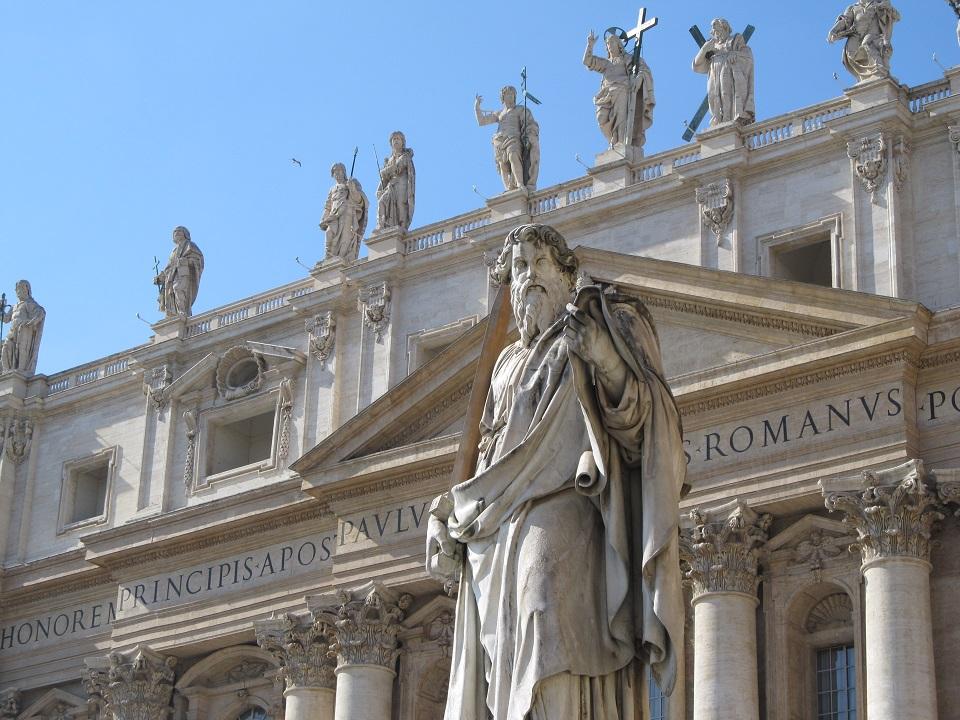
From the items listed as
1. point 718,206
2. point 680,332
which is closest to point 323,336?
point 680,332

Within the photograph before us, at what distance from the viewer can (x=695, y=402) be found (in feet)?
85.4

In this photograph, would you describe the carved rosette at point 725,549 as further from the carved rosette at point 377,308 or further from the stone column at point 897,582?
the carved rosette at point 377,308

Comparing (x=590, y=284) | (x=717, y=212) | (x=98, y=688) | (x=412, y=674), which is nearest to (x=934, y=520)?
(x=717, y=212)

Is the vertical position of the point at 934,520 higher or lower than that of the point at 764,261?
lower

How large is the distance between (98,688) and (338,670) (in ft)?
17.0

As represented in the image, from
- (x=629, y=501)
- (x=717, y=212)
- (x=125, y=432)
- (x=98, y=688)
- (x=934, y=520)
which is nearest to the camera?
(x=629, y=501)

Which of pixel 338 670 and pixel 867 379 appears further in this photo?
pixel 338 670

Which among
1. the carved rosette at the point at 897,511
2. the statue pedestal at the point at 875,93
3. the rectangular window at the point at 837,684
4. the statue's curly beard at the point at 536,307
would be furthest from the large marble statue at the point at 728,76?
the statue's curly beard at the point at 536,307

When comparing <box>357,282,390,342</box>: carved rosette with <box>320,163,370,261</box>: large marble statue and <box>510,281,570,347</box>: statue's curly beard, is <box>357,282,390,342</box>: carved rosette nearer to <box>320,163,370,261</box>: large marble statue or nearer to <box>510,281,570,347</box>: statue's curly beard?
<box>320,163,370,261</box>: large marble statue

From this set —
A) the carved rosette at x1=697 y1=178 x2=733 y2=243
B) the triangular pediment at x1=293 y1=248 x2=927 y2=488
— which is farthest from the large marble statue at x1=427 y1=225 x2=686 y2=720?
the carved rosette at x1=697 y1=178 x2=733 y2=243

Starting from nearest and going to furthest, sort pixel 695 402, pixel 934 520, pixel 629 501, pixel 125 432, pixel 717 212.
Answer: pixel 629 501, pixel 934 520, pixel 695 402, pixel 717 212, pixel 125 432

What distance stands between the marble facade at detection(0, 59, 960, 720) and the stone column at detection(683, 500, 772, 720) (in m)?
0.04

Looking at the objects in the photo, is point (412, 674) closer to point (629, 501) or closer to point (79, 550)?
point (79, 550)

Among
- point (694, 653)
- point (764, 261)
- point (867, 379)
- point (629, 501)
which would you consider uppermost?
point (764, 261)
